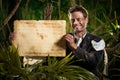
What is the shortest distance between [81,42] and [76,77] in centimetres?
38

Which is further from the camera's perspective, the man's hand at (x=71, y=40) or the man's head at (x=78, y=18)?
the man's head at (x=78, y=18)

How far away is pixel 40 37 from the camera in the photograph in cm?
308

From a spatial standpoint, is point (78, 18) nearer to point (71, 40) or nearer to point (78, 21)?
point (78, 21)

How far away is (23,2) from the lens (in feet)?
16.5

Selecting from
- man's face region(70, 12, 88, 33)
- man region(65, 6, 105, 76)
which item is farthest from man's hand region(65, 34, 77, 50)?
man's face region(70, 12, 88, 33)

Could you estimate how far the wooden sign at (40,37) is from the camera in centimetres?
304

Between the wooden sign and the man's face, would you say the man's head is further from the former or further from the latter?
the wooden sign

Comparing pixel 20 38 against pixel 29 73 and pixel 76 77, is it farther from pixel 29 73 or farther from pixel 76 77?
pixel 76 77

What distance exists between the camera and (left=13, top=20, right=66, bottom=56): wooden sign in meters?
3.04

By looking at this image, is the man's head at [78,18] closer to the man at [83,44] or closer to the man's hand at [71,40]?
the man at [83,44]

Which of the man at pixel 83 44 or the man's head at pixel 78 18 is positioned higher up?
the man's head at pixel 78 18

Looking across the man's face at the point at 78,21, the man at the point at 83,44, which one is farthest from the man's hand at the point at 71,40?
the man's face at the point at 78,21

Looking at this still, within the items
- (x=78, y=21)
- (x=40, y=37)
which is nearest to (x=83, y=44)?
(x=78, y=21)

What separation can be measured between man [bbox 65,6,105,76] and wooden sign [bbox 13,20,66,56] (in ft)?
0.32
